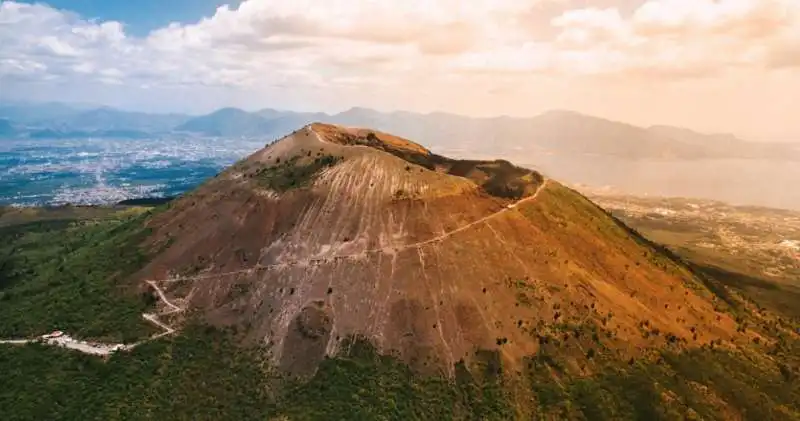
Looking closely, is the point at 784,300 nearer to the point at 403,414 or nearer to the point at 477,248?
the point at 477,248

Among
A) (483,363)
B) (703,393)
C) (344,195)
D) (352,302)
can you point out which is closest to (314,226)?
(344,195)

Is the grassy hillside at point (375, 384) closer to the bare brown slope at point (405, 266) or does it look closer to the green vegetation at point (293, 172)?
the bare brown slope at point (405, 266)

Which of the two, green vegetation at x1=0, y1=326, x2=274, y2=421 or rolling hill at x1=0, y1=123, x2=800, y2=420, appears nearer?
green vegetation at x1=0, y1=326, x2=274, y2=421

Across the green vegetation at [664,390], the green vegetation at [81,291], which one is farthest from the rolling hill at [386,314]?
the green vegetation at [81,291]

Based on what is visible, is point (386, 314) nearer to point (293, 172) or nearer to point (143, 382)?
point (143, 382)

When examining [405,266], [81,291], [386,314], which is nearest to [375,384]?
[386,314]

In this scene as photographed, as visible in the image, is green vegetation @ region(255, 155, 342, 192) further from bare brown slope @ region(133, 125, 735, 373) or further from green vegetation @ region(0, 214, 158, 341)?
green vegetation @ region(0, 214, 158, 341)

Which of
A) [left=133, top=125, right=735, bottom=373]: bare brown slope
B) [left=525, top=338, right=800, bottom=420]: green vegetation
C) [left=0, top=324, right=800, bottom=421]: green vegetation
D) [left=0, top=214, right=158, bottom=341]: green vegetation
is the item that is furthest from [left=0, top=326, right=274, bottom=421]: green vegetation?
[left=525, top=338, right=800, bottom=420]: green vegetation
